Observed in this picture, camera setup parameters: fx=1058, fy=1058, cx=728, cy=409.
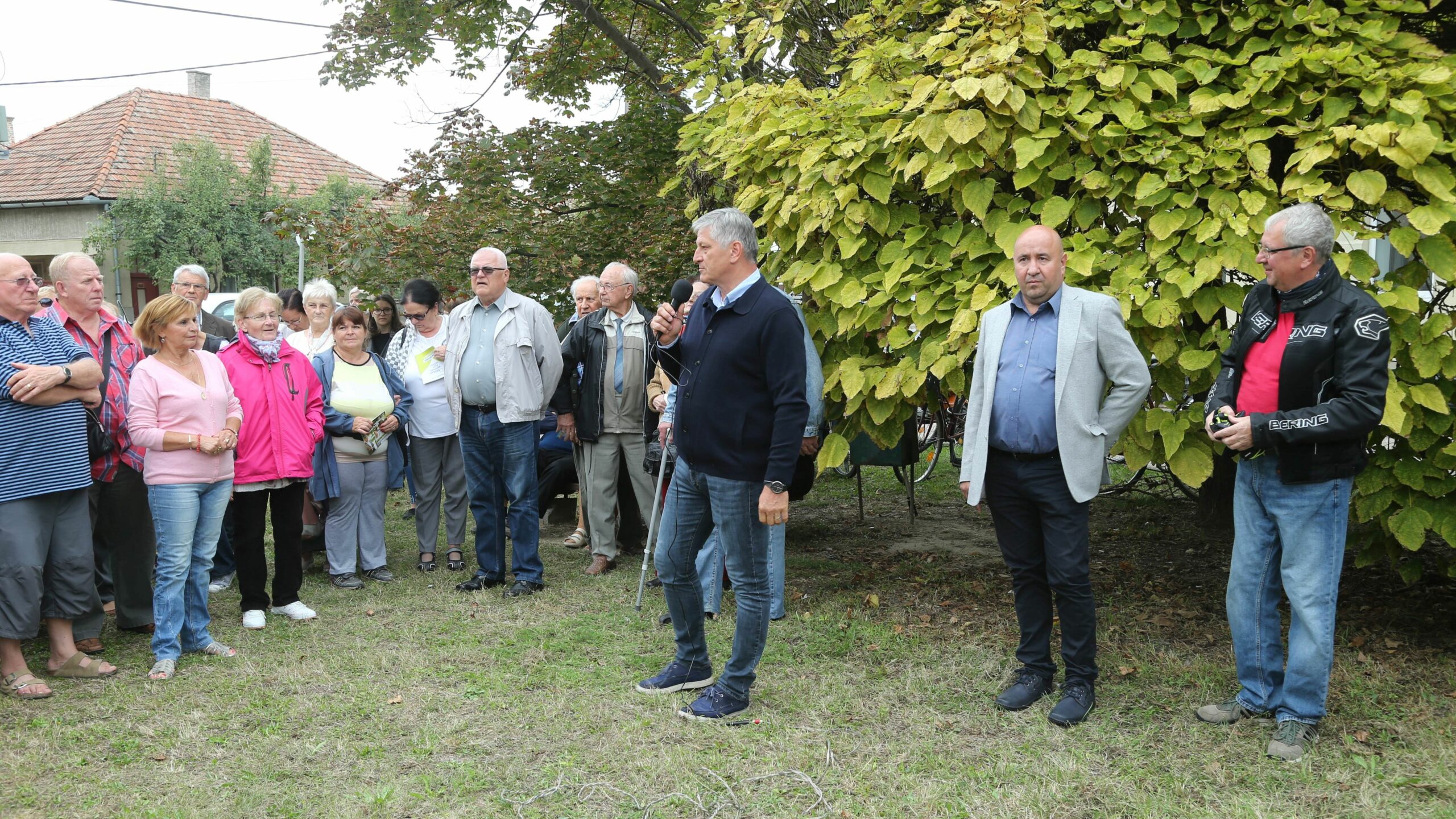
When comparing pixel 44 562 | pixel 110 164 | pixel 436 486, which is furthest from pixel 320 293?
pixel 110 164

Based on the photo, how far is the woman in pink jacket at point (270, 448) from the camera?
621 cm

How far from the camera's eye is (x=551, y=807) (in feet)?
12.4

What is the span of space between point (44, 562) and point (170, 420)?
879 mm

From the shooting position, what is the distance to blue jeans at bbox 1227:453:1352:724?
4090 mm

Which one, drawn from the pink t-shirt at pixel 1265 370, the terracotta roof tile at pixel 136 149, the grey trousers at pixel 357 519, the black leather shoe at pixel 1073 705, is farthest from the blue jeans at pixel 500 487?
the terracotta roof tile at pixel 136 149

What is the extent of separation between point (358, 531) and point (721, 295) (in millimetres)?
4167

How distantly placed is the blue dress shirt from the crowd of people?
0.01 meters

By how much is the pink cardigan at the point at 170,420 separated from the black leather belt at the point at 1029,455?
4.01 m

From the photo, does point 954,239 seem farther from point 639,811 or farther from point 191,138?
point 191,138

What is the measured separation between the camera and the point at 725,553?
4496 mm

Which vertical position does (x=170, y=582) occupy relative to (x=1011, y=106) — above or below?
below

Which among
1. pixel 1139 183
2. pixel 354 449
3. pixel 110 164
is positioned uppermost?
pixel 110 164

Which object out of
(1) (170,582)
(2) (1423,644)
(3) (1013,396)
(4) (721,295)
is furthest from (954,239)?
(1) (170,582)

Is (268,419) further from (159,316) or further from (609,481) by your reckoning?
(609,481)
